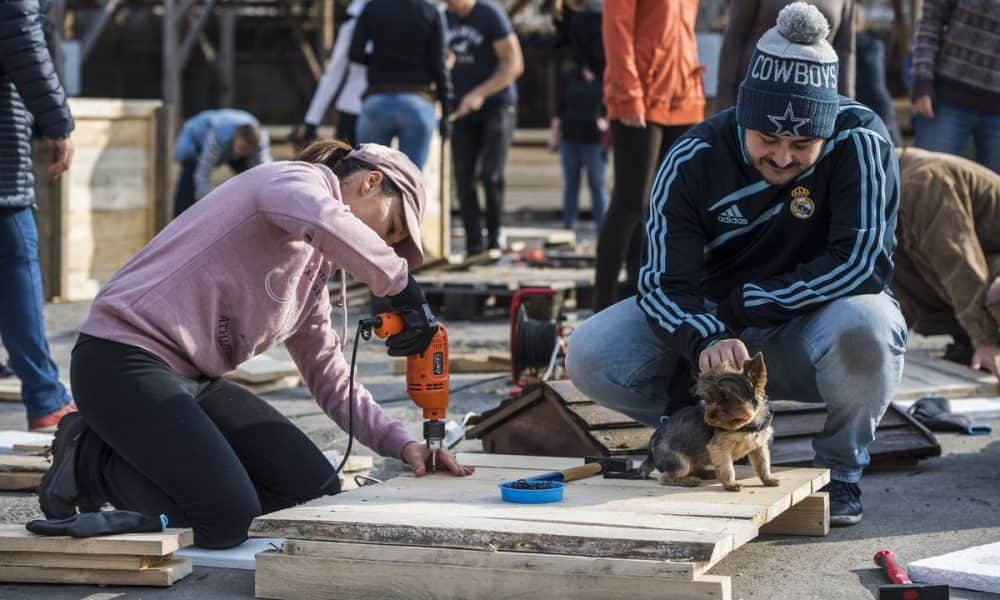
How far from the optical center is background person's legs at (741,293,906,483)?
426cm

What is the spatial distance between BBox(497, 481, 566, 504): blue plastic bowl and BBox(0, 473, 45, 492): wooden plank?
6.04 feet

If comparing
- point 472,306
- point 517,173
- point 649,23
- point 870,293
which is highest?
point 649,23

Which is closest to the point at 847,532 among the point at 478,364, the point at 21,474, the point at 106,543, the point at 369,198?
the point at 369,198

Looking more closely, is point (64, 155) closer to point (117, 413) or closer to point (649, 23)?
point (117, 413)

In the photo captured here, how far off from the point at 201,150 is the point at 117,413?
927 centimetres

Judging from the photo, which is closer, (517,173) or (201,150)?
(201,150)

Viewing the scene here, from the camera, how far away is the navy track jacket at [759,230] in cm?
429

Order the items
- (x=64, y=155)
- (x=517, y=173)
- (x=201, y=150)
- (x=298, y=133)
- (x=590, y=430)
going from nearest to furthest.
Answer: (x=590, y=430)
(x=64, y=155)
(x=201, y=150)
(x=298, y=133)
(x=517, y=173)

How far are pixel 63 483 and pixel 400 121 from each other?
5.81 metres

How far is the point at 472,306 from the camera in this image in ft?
31.7

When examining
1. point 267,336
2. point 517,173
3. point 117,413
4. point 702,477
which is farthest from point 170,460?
point 517,173

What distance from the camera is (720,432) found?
3988 millimetres

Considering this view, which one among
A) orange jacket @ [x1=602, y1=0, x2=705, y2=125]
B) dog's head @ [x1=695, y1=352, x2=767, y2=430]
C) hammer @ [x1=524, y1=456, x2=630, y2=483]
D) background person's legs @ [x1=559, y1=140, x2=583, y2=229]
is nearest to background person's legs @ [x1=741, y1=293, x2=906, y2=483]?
dog's head @ [x1=695, y1=352, x2=767, y2=430]

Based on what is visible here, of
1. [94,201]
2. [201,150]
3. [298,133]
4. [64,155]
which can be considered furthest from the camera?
[298,133]
